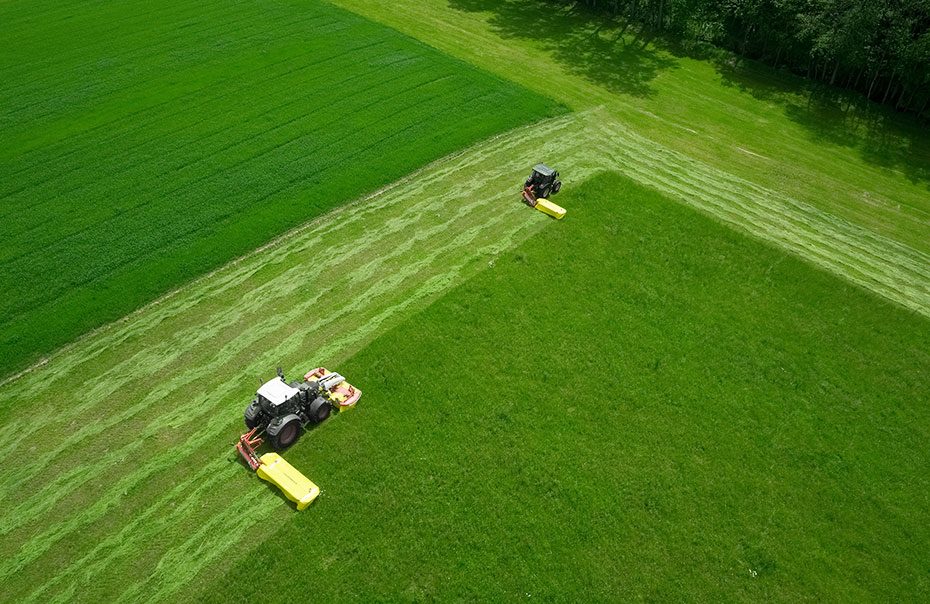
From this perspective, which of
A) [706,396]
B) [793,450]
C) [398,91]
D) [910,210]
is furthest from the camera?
[398,91]

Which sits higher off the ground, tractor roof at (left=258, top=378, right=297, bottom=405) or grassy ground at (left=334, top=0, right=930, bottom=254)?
grassy ground at (left=334, top=0, right=930, bottom=254)

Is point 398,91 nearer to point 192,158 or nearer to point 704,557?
point 192,158

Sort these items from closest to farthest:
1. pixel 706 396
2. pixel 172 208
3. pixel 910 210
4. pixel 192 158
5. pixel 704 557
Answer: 1. pixel 704 557
2. pixel 706 396
3. pixel 172 208
4. pixel 192 158
5. pixel 910 210

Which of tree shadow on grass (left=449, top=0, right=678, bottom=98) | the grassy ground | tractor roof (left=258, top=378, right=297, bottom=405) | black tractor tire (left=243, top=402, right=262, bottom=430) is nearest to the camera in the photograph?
tractor roof (left=258, top=378, right=297, bottom=405)

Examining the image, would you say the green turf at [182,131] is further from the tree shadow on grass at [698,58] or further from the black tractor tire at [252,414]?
the tree shadow on grass at [698,58]

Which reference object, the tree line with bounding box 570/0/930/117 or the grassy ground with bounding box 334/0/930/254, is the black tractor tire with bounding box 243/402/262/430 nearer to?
the grassy ground with bounding box 334/0/930/254

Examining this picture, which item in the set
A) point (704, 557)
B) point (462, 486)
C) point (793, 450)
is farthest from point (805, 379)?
point (462, 486)

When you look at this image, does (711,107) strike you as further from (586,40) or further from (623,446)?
(623,446)

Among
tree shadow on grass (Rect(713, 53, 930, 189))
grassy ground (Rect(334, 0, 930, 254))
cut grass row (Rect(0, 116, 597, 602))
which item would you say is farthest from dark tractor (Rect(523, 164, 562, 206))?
tree shadow on grass (Rect(713, 53, 930, 189))
